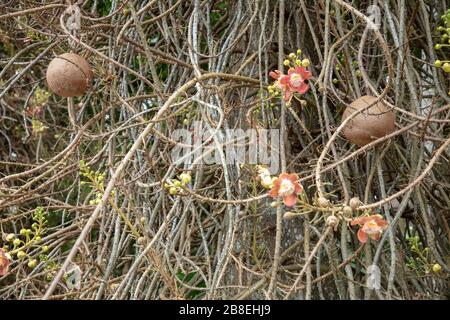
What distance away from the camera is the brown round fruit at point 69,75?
1225mm

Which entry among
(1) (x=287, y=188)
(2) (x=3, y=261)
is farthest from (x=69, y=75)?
(1) (x=287, y=188)

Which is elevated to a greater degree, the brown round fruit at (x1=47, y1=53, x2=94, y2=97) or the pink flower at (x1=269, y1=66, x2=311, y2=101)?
the brown round fruit at (x1=47, y1=53, x2=94, y2=97)

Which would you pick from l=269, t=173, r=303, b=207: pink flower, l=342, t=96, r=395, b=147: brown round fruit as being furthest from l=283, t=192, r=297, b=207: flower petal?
l=342, t=96, r=395, b=147: brown round fruit

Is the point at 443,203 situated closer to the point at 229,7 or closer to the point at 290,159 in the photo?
the point at 290,159

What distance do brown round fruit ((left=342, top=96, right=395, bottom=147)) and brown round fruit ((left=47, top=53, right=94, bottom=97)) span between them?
21.1 inches

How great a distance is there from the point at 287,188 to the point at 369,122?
0.87 ft

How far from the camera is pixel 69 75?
122cm

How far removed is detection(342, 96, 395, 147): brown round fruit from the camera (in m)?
1.06

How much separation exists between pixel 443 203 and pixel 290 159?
341 mm

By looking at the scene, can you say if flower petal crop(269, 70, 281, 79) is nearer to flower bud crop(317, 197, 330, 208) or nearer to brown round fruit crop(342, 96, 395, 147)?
brown round fruit crop(342, 96, 395, 147)

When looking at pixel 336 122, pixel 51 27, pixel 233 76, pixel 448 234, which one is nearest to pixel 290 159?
pixel 336 122

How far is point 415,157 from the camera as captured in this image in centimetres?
117

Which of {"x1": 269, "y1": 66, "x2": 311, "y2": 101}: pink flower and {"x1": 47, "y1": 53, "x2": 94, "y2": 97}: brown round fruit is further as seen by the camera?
{"x1": 47, "y1": 53, "x2": 94, "y2": 97}: brown round fruit

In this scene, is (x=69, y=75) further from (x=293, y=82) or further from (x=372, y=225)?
(x=372, y=225)
